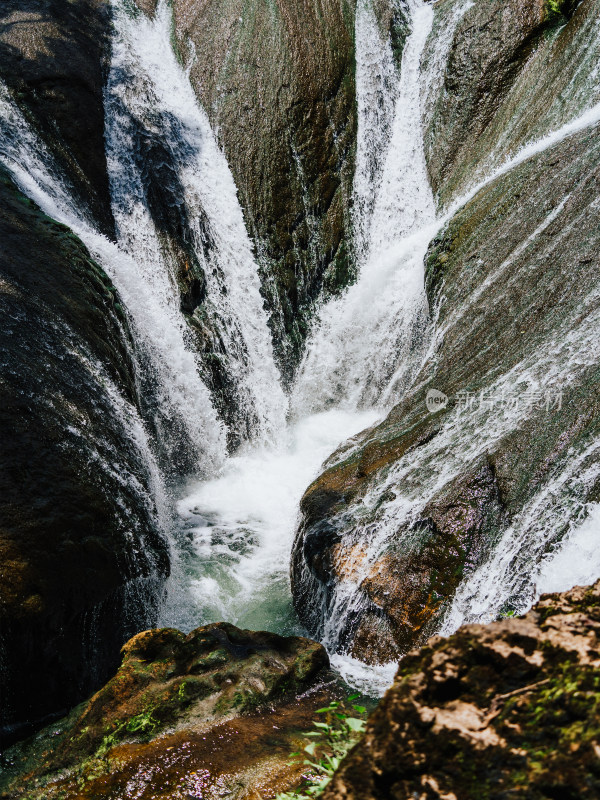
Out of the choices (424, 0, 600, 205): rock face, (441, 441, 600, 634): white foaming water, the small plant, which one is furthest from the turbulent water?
the small plant

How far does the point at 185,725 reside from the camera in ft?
10.7

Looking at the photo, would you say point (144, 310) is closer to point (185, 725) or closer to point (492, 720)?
point (185, 725)

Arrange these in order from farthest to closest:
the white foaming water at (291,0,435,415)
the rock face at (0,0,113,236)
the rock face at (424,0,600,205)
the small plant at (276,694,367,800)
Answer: the rock face at (0,0,113,236) < the white foaming water at (291,0,435,415) < the rock face at (424,0,600,205) < the small plant at (276,694,367,800)

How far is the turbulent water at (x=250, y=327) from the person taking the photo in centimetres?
577

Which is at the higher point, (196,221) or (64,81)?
(64,81)

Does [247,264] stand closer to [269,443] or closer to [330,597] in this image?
[269,443]

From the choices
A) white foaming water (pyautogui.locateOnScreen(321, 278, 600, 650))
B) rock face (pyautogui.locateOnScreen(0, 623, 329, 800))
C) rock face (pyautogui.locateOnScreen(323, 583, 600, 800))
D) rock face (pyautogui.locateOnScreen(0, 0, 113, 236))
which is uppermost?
rock face (pyautogui.locateOnScreen(0, 0, 113, 236))

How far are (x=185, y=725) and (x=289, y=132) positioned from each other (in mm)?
9090

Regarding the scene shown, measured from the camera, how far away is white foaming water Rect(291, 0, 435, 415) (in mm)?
8164

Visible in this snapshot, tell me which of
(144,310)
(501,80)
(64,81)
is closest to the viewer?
(144,310)

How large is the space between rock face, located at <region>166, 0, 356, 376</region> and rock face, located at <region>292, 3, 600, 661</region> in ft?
11.6

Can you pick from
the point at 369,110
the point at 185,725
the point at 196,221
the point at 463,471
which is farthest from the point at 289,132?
the point at 185,725

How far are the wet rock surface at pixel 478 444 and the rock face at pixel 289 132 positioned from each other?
358 centimetres

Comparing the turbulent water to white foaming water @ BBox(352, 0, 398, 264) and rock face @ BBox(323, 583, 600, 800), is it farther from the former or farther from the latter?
rock face @ BBox(323, 583, 600, 800)
